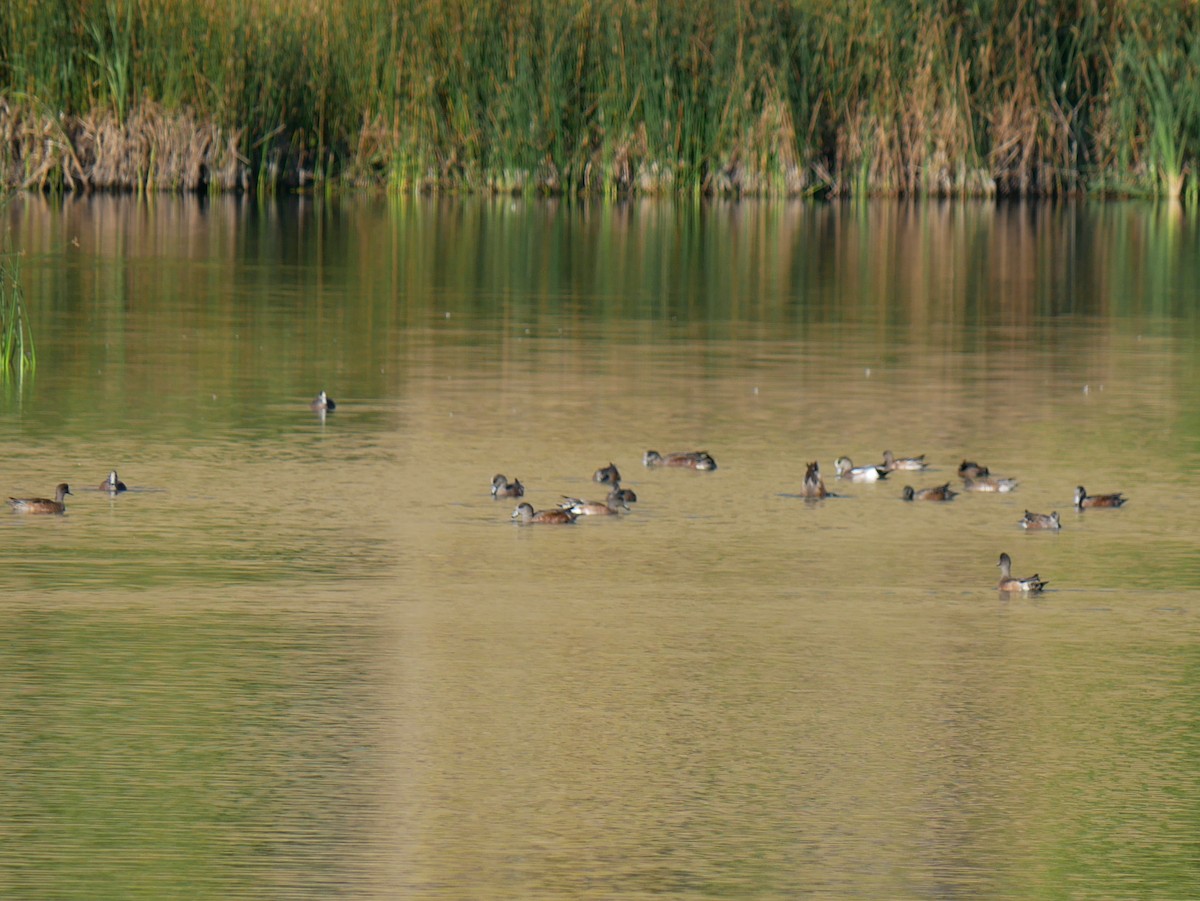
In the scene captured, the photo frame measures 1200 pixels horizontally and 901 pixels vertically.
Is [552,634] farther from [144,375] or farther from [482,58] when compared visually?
[482,58]

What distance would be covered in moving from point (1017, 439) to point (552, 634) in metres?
4.18

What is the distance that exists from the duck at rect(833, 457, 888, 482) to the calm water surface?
48 mm

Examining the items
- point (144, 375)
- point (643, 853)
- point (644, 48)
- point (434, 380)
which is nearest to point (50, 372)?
point (144, 375)

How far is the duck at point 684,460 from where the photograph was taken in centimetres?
964

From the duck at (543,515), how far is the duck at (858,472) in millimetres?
1361

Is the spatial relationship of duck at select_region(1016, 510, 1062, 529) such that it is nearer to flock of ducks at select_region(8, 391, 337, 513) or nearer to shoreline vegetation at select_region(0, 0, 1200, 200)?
flock of ducks at select_region(8, 391, 337, 513)

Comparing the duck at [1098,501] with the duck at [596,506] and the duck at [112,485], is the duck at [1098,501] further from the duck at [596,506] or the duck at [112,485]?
the duck at [112,485]

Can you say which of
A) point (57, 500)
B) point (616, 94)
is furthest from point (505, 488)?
point (616, 94)

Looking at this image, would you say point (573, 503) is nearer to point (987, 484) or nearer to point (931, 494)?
point (931, 494)

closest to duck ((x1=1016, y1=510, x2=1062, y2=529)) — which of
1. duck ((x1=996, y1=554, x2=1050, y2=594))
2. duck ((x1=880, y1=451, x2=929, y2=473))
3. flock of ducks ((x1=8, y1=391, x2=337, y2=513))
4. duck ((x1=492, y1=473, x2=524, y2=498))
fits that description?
duck ((x1=996, y1=554, x2=1050, y2=594))

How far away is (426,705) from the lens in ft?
20.1

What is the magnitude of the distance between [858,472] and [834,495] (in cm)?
32

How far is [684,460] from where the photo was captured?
967 cm

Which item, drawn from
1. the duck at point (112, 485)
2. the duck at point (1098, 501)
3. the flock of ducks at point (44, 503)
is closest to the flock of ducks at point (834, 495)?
the duck at point (1098, 501)
